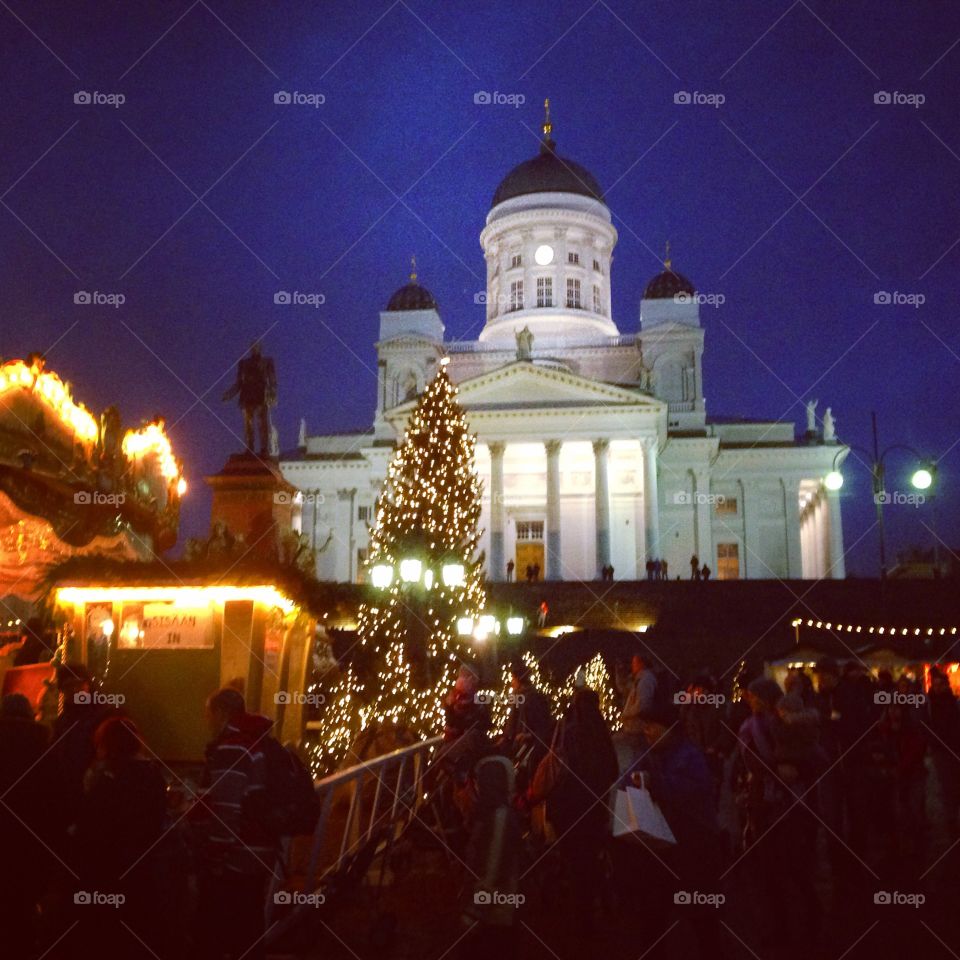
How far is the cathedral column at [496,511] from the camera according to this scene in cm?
4803

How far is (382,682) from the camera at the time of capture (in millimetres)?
15672

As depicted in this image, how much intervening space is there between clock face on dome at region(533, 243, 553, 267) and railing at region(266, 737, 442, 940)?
5438 centimetres

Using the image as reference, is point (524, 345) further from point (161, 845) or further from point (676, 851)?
point (161, 845)

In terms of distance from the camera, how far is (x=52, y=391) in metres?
10.4

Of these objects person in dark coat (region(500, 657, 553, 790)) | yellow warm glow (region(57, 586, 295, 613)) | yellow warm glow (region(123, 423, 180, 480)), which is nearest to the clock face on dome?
yellow warm glow (region(123, 423, 180, 480))

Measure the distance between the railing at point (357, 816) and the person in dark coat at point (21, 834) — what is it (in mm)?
1270

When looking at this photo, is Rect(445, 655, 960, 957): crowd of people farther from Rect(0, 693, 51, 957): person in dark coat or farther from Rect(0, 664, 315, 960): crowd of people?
Rect(0, 693, 51, 957): person in dark coat

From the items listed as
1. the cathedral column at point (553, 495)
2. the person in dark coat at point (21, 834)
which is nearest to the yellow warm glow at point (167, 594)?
the person in dark coat at point (21, 834)

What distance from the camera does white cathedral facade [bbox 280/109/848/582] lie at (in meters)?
48.8

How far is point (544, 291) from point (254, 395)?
48.5 metres

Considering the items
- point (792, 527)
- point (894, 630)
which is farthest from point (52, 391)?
point (792, 527)

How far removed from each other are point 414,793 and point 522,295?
54.3 meters

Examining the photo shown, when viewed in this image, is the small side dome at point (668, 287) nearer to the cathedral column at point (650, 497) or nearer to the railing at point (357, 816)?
the cathedral column at point (650, 497)

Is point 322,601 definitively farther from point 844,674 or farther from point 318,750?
point 844,674
